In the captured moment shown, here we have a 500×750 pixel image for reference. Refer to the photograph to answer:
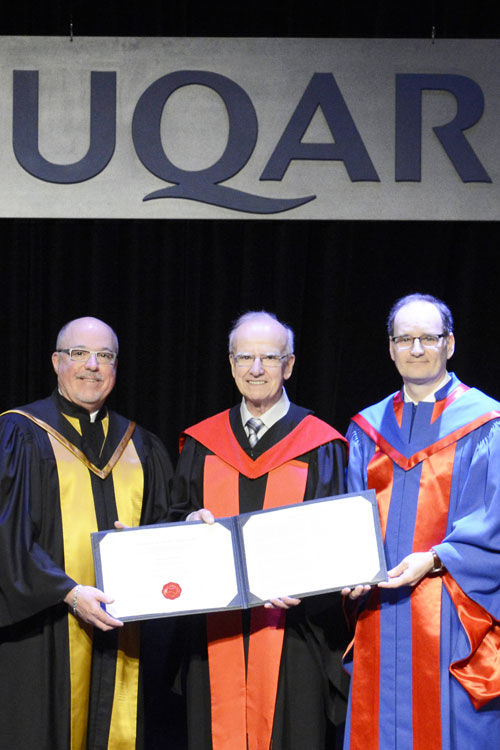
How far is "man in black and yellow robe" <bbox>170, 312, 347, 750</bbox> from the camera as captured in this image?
3.24 m

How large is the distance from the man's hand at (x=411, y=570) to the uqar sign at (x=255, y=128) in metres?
1.79

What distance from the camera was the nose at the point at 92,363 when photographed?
3.47 metres

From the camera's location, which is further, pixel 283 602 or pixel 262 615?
pixel 262 615

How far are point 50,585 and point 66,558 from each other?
0.17m

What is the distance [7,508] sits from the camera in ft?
10.6

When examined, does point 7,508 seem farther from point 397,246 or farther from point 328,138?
point 397,246

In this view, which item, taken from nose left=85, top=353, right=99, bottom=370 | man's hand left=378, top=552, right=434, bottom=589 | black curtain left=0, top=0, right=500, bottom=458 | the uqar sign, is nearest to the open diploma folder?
man's hand left=378, top=552, right=434, bottom=589

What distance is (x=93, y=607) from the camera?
10.1 feet

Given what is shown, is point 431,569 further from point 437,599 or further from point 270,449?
point 270,449

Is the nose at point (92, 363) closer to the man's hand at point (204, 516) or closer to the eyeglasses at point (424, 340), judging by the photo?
the man's hand at point (204, 516)

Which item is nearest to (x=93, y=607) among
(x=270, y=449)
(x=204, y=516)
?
(x=204, y=516)

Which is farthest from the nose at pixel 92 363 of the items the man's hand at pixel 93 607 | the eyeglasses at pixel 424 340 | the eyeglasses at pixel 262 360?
the eyeglasses at pixel 424 340

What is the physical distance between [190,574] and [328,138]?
2207 mm

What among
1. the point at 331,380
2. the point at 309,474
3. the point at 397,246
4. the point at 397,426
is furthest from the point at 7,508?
the point at 397,246
